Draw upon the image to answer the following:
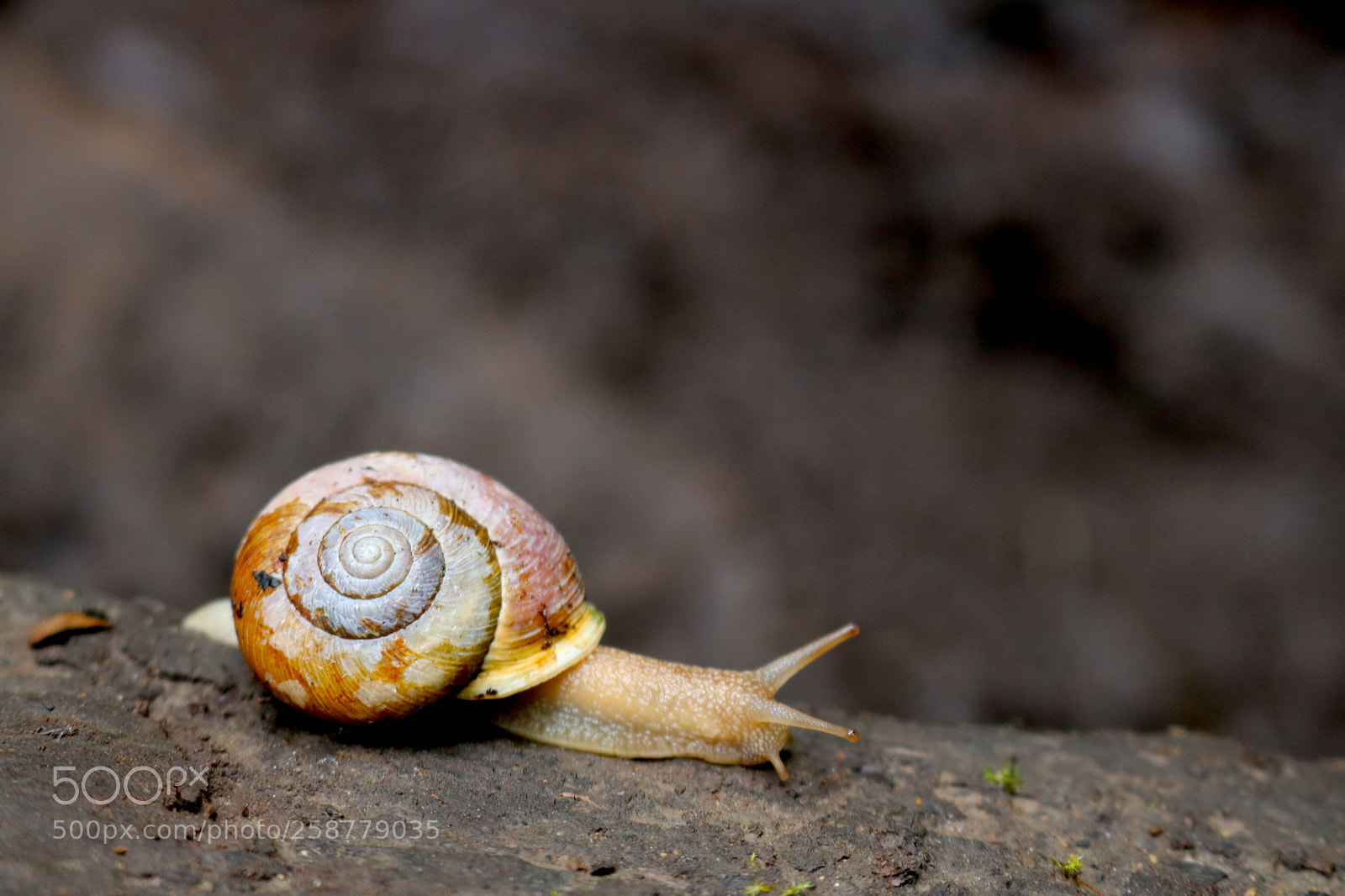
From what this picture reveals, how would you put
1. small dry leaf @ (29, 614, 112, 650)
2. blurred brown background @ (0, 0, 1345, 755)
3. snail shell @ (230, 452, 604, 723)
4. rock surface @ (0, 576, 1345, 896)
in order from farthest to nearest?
blurred brown background @ (0, 0, 1345, 755) < small dry leaf @ (29, 614, 112, 650) < snail shell @ (230, 452, 604, 723) < rock surface @ (0, 576, 1345, 896)

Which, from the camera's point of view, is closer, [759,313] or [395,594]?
[395,594]

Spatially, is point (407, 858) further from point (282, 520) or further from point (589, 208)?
point (589, 208)

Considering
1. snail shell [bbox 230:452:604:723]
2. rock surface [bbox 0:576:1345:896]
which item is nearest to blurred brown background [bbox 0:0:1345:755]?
rock surface [bbox 0:576:1345:896]

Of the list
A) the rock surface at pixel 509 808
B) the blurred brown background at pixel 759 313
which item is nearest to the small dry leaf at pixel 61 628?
the rock surface at pixel 509 808

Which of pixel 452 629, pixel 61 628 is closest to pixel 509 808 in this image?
pixel 452 629

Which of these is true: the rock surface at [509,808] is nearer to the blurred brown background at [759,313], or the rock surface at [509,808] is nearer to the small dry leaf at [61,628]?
the small dry leaf at [61,628]

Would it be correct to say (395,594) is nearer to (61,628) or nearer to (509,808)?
(509,808)

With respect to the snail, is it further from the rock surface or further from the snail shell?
the rock surface
